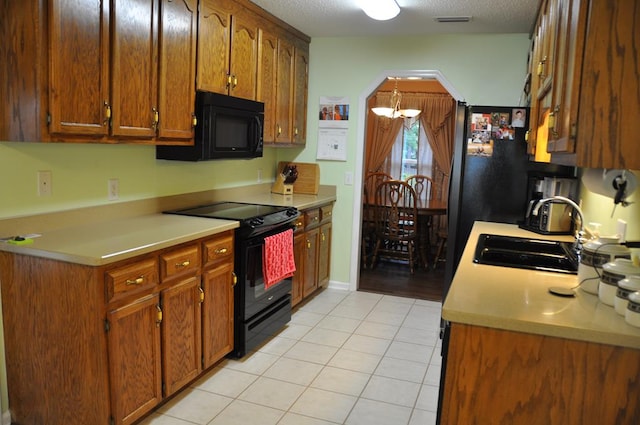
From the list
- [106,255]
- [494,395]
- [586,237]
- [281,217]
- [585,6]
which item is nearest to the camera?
[585,6]

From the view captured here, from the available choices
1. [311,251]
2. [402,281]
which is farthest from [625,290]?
[402,281]

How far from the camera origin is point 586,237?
2621mm

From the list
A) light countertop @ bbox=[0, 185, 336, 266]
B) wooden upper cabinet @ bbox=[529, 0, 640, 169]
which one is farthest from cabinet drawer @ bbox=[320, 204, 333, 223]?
wooden upper cabinet @ bbox=[529, 0, 640, 169]

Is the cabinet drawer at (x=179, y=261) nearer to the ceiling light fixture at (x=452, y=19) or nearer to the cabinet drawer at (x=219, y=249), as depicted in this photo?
the cabinet drawer at (x=219, y=249)

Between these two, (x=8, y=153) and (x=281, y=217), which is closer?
(x=8, y=153)

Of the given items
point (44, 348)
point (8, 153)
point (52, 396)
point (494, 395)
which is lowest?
point (52, 396)

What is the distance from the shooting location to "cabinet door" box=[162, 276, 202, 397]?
2467mm

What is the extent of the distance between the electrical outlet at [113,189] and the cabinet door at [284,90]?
5.25 ft

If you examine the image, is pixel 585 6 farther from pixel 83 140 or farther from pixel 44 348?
pixel 44 348

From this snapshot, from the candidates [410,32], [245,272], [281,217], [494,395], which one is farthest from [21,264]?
[410,32]

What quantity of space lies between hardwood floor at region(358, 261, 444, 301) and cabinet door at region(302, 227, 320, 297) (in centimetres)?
64

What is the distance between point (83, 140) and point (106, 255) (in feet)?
1.86

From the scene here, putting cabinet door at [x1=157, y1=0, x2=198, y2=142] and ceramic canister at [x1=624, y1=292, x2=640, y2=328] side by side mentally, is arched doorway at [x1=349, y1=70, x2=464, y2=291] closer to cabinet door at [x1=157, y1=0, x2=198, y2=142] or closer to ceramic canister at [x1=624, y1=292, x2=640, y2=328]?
cabinet door at [x1=157, y1=0, x2=198, y2=142]

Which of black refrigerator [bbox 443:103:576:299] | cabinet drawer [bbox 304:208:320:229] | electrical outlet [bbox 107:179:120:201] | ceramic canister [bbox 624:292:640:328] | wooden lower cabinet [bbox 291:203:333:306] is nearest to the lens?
ceramic canister [bbox 624:292:640:328]
